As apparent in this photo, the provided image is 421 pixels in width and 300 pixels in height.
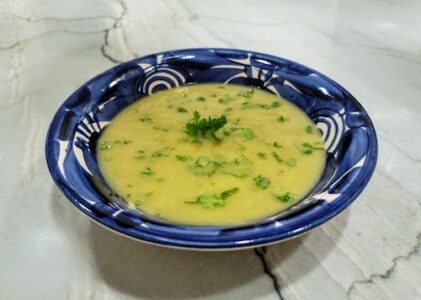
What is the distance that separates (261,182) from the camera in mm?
1022

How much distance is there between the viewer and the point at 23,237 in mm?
1046

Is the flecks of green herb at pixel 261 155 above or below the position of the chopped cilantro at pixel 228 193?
above

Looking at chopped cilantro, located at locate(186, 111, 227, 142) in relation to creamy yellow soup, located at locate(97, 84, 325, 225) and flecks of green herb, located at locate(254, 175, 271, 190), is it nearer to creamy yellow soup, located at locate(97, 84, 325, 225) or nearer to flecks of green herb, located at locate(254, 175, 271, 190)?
creamy yellow soup, located at locate(97, 84, 325, 225)

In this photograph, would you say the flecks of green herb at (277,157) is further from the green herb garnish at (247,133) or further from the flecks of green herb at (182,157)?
the flecks of green herb at (182,157)

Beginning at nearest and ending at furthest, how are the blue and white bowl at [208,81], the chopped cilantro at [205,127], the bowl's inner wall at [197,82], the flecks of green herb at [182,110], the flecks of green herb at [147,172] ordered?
the blue and white bowl at [208,81]
the bowl's inner wall at [197,82]
the flecks of green herb at [147,172]
the chopped cilantro at [205,127]
the flecks of green herb at [182,110]

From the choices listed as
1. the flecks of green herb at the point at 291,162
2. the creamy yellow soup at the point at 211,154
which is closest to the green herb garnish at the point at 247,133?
the creamy yellow soup at the point at 211,154

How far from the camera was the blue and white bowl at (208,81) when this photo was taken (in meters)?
0.80

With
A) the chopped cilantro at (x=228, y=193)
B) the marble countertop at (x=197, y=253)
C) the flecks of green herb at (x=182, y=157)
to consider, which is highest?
the chopped cilantro at (x=228, y=193)

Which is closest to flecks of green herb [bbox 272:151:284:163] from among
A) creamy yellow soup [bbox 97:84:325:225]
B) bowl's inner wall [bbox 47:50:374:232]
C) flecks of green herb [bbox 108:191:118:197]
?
creamy yellow soup [bbox 97:84:325:225]

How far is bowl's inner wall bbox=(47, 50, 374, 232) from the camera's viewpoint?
0.93m

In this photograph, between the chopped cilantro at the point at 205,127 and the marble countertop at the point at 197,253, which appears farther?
the chopped cilantro at the point at 205,127

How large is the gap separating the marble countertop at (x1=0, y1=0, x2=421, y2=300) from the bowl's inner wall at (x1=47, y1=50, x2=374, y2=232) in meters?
0.14

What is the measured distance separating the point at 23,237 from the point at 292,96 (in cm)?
73

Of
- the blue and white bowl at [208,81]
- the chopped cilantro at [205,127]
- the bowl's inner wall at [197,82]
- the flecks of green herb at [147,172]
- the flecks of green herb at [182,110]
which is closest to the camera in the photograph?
the blue and white bowl at [208,81]
